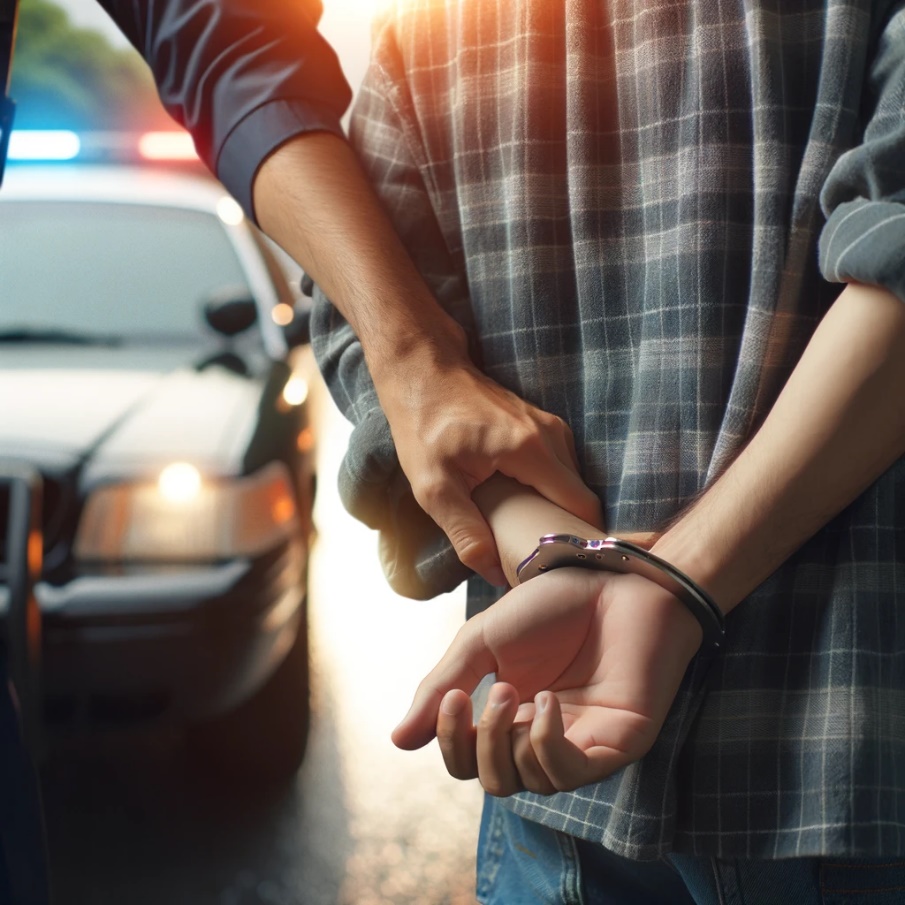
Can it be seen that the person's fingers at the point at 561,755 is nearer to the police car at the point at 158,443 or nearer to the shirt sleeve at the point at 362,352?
the shirt sleeve at the point at 362,352

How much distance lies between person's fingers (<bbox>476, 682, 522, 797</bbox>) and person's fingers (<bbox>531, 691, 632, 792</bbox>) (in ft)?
0.04

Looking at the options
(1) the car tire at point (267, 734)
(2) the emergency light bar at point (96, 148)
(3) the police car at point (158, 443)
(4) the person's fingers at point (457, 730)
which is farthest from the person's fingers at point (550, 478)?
(2) the emergency light bar at point (96, 148)

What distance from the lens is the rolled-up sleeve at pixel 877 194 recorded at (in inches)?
14.6

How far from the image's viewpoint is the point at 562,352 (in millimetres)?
497

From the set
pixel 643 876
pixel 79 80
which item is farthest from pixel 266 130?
pixel 79 80

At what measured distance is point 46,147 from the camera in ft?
6.25

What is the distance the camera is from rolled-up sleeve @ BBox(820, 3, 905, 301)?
37cm

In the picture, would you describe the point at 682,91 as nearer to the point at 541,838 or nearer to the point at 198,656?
the point at 541,838

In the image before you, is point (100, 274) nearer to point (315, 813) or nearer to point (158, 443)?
point (158, 443)

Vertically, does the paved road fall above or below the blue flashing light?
below

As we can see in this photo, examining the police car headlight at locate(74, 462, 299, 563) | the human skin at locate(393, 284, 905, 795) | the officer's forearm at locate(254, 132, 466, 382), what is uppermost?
the officer's forearm at locate(254, 132, 466, 382)

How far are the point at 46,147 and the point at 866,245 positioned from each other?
1.84 metres

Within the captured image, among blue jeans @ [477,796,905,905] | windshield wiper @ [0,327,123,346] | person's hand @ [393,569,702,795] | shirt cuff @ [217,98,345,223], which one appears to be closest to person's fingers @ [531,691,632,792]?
person's hand @ [393,569,702,795]

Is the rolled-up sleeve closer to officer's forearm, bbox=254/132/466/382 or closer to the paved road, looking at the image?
officer's forearm, bbox=254/132/466/382
